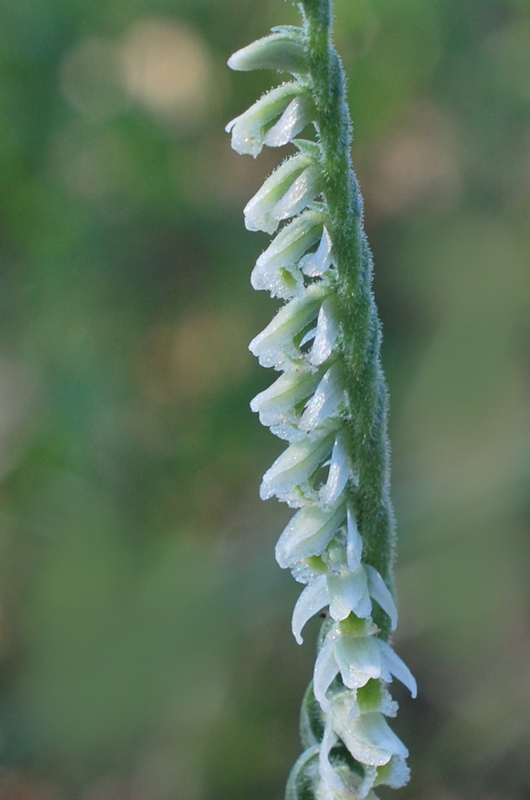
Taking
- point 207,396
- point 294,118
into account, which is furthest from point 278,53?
point 207,396

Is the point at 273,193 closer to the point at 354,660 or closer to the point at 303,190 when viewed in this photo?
the point at 303,190

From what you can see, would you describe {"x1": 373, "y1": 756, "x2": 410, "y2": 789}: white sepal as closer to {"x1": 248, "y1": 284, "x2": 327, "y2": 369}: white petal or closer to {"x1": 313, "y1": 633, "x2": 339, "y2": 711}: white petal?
{"x1": 313, "y1": 633, "x2": 339, "y2": 711}: white petal

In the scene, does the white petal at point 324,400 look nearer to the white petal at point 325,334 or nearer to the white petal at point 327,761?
the white petal at point 325,334

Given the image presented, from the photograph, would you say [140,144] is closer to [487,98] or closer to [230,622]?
[487,98]

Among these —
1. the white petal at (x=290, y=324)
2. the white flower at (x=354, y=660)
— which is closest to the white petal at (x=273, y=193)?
the white petal at (x=290, y=324)

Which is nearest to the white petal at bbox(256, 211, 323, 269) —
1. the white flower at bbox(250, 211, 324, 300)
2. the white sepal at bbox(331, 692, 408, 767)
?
the white flower at bbox(250, 211, 324, 300)

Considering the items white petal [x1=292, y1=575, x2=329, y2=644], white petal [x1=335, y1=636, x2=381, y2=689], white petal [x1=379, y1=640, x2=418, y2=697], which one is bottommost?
white petal [x1=379, y1=640, x2=418, y2=697]
